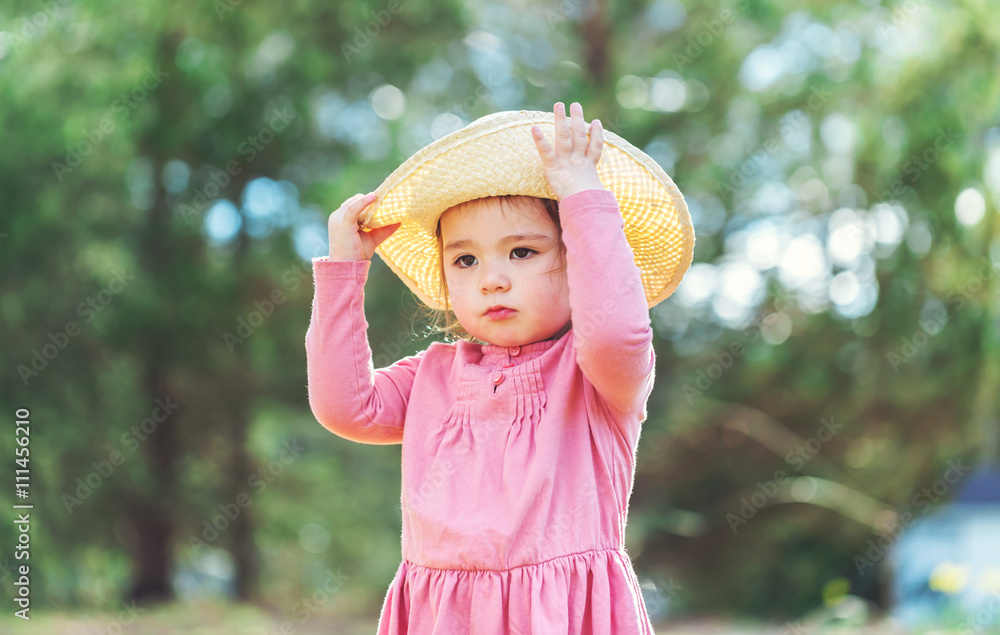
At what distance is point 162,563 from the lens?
34.1 ft

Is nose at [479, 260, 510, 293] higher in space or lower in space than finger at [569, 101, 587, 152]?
lower

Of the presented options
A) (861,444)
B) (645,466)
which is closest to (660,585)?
(645,466)

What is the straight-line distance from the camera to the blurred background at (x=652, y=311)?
6.99 metres

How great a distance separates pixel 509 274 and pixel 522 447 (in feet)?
1.07
